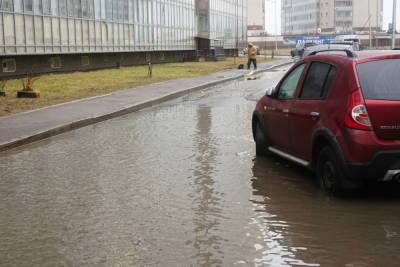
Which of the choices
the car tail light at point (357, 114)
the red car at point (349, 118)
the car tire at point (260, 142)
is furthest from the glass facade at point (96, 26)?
the car tail light at point (357, 114)

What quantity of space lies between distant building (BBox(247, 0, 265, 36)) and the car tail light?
166m

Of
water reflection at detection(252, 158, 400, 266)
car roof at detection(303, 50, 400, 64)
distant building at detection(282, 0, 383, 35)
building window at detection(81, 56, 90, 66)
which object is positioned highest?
distant building at detection(282, 0, 383, 35)

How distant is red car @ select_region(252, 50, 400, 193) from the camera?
6102 mm

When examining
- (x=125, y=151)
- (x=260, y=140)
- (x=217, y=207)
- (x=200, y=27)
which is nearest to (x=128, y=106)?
(x=125, y=151)

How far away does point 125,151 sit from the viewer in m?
9.99

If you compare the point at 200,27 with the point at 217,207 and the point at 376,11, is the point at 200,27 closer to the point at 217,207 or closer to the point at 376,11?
the point at 217,207

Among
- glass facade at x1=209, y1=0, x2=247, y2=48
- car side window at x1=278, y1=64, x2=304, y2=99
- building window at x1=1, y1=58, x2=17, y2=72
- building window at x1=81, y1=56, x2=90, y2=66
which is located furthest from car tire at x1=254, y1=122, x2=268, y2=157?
glass facade at x1=209, y1=0, x2=247, y2=48

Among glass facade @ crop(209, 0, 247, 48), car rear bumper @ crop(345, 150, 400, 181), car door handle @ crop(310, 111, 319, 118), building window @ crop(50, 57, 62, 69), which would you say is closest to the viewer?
car rear bumper @ crop(345, 150, 400, 181)

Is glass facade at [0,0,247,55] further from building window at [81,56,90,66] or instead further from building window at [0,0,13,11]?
building window at [81,56,90,66]

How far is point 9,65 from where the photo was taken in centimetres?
2880

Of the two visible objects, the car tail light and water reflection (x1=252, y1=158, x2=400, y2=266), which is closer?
water reflection (x1=252, y1=158, x2=400, y2=266)

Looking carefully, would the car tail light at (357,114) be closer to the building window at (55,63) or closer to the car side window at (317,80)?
the car side window at (317,80)

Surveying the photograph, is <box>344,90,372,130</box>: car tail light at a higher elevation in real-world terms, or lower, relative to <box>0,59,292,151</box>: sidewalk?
higher

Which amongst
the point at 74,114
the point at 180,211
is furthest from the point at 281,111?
the point at 74,114
